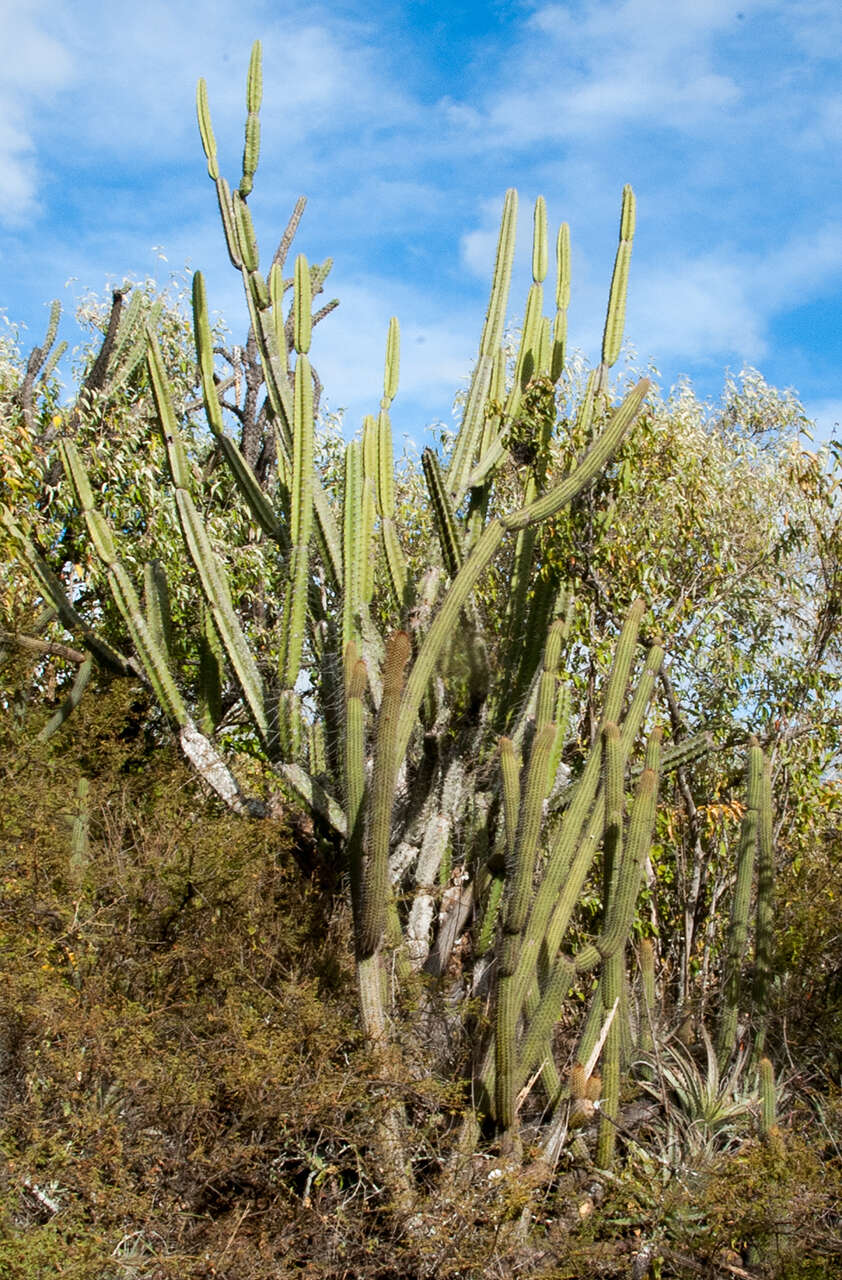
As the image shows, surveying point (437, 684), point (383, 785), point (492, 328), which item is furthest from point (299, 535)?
point (492, 328)

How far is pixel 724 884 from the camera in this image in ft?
26.9

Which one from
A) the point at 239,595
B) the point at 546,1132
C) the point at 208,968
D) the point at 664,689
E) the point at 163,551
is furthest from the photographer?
the point at 239,595

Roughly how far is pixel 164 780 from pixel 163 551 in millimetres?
2866

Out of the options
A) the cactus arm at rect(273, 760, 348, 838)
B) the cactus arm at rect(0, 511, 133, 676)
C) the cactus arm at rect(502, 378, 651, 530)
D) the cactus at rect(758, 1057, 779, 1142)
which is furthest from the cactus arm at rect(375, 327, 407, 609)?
the cactus at rect(758, 1057, 779, 1142)

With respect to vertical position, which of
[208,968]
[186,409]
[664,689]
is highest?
[186,409]

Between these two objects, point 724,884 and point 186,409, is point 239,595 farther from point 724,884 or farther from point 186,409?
point 724,884

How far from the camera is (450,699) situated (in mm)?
6891

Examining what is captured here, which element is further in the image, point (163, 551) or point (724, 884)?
point (163, 551)

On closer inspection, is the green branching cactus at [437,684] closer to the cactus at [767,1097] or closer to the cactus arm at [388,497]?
the cactus arm at [388,497]

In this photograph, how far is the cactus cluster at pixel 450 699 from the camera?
18.1ft

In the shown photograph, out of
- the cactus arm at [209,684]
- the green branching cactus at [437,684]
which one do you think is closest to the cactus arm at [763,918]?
the green branching cactus at [437,684]

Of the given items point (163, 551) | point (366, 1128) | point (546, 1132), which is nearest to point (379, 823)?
point (366, 1128)

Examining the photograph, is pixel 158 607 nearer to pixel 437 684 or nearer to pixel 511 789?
pixel 437 684

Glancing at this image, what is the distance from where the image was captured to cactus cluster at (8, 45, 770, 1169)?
18.1 feet
